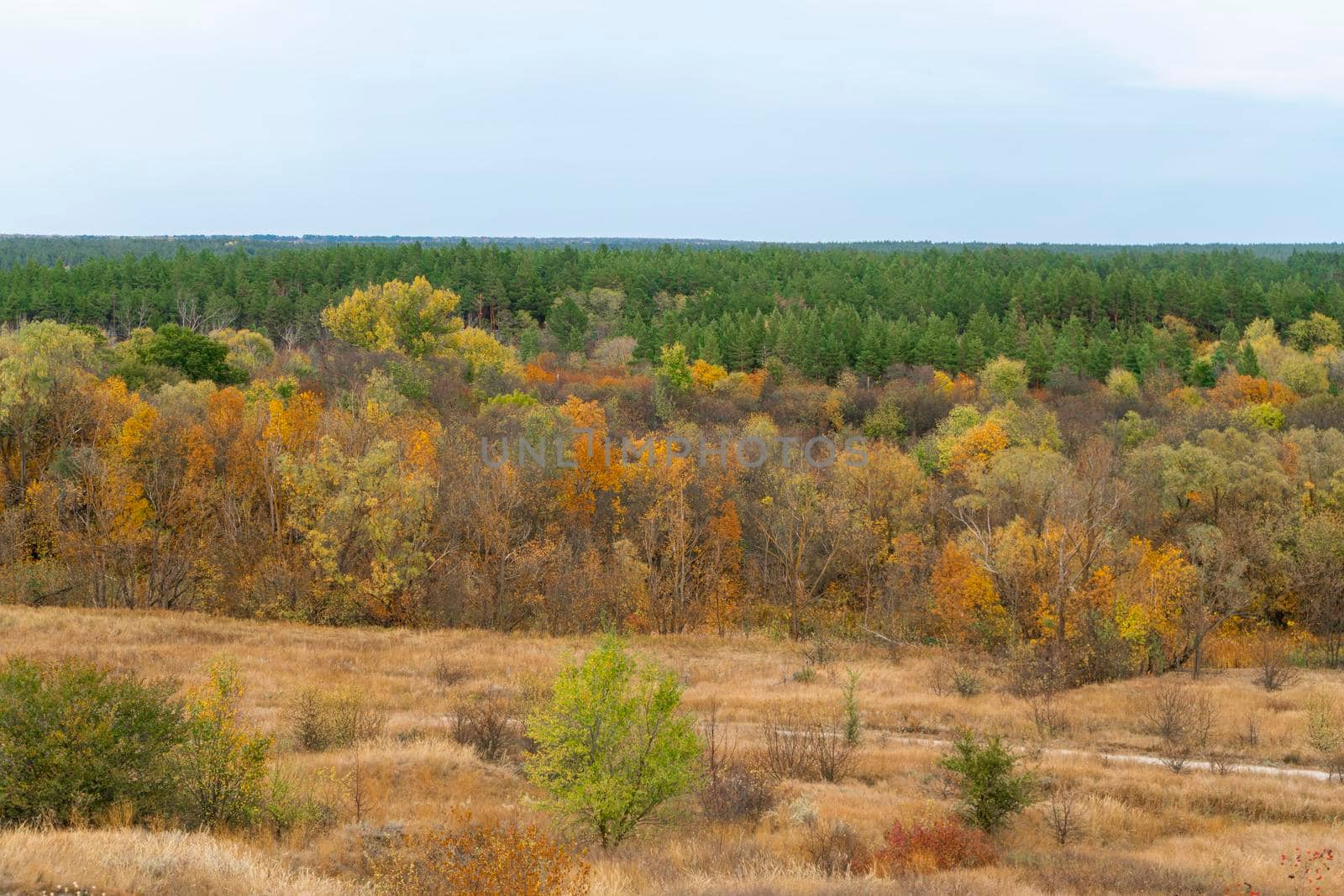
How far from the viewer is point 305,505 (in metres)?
41.6

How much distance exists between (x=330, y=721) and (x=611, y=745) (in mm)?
9408

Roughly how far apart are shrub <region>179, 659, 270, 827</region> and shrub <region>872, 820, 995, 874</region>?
8.36 metres

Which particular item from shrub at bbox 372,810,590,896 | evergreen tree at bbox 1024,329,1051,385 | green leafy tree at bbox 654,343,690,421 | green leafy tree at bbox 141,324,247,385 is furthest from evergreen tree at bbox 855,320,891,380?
shrub at bbox 372,810,590,896

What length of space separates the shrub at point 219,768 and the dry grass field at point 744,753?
25.8 inches

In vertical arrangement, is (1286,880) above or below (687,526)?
above

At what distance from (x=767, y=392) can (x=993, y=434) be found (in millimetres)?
26260

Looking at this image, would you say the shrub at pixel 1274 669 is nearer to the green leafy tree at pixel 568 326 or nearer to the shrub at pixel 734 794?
the shrub at pixel 734 794

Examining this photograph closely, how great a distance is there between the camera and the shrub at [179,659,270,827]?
563 inches

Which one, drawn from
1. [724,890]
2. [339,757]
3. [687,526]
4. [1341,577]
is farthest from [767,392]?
[724,890]

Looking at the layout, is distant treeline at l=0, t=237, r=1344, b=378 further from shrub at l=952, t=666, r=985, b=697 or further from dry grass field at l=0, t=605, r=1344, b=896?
shrub at l=952, t=666, r=985, b=697

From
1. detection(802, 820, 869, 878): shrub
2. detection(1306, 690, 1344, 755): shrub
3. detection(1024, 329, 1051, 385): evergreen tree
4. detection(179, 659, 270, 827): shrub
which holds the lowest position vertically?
detection(1306, 690, 1344, 755): shrub

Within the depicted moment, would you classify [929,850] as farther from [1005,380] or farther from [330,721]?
[1005,380]

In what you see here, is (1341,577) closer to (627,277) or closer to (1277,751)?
(1277,751)

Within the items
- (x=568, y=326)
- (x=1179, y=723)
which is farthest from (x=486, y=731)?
(x=568, y=326)
